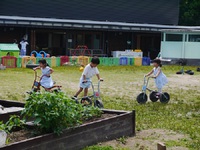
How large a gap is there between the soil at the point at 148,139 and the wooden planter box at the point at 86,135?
0.17 meters

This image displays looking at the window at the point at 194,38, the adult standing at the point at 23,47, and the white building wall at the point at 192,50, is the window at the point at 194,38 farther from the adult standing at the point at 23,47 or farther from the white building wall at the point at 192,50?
the adult standing at the point at 23,47

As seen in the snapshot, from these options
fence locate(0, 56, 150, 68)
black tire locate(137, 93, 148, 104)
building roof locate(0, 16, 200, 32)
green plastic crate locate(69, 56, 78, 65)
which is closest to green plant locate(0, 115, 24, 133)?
black tire locate(137, 93, 148, 104)

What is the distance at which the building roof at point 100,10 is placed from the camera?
34500 millimetres

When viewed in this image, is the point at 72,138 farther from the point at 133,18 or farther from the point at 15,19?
Result: the point at 133,18

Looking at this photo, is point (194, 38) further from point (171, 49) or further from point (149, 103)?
point (149, 103)

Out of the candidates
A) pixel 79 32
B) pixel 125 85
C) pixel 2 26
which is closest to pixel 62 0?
pixel 79 32

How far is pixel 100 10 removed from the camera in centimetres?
3966

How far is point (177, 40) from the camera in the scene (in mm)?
31719

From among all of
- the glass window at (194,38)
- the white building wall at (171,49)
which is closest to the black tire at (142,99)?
the white building wall at (171,49)

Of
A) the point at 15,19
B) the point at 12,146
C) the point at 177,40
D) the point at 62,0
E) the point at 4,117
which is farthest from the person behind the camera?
the point at 62,0

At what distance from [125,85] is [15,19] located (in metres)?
14.2

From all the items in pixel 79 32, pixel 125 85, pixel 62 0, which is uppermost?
pixel 62 0

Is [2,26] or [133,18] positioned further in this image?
[133,18]

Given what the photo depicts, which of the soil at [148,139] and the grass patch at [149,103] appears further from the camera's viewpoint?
the grass patch at [149,103]
